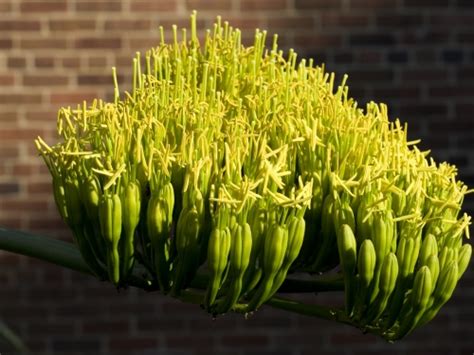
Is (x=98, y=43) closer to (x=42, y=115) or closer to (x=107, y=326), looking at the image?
(x=42, y=115)

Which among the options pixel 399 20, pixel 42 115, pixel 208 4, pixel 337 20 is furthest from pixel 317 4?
pixel 42 115

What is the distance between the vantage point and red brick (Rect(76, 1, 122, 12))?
19.9 feet

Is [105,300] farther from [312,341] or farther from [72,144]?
[72,144]

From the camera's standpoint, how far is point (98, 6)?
6078mm

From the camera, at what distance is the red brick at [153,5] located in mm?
6074

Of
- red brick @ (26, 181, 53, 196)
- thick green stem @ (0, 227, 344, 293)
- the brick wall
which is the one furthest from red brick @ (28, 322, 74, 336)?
thick green stem @ (0, 227, 344, 293)

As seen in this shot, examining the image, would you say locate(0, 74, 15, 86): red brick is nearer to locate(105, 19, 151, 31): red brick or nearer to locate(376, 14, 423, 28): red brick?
locate(105, 19, 151, 31): red brick

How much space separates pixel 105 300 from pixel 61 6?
1468 millimetres

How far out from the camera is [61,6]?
6082 millimetres

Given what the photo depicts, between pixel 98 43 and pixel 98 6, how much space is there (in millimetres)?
182

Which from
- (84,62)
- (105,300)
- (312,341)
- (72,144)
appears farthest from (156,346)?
(72,144)

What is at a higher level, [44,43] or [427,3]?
[427,3]

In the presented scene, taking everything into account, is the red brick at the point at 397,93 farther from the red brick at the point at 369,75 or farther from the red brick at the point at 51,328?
the red brick at the point at 51,328

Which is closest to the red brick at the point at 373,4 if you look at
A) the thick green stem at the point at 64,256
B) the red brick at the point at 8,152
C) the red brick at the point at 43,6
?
the red brick at the point at 43,6
